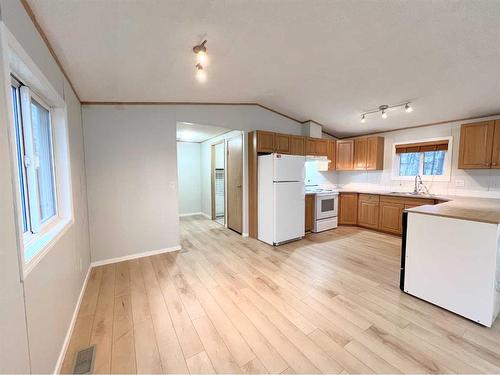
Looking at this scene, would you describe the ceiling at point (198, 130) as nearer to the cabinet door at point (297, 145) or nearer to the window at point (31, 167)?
the cabinet door at point (297, 145)

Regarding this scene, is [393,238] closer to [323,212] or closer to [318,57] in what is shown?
[323,212]

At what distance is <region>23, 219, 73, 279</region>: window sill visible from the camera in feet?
4.00

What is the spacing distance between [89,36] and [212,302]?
2.65m

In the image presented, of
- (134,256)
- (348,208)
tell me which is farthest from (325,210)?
(134,256)

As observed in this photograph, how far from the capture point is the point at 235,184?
15.6 ft

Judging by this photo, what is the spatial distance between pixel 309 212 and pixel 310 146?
1.45 m

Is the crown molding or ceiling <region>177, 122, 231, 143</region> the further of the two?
ceiling <region>177, 122, 231, 143</region>

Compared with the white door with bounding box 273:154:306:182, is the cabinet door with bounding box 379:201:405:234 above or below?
below

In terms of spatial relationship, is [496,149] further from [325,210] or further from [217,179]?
[217,179]

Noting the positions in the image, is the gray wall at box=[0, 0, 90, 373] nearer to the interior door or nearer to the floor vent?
the floor vent

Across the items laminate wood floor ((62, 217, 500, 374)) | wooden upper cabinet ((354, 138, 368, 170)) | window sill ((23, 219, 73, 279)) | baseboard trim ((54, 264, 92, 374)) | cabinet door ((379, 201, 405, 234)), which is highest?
wooden upper cabinet ((354, 138, 368, 170))

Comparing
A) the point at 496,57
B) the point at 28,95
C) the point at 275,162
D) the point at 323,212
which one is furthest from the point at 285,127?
the point at 28,95

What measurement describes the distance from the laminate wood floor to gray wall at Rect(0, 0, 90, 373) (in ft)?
0.93

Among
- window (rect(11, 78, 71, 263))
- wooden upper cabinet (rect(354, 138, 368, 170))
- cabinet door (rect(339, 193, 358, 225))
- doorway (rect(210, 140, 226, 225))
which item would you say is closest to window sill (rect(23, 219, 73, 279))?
window (rect(11, 78, 71, 263))
